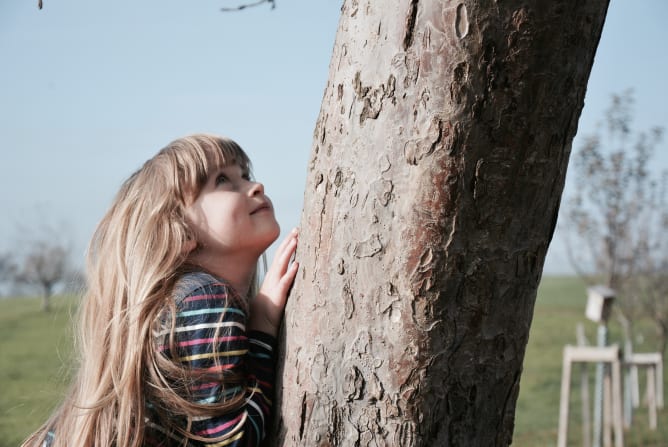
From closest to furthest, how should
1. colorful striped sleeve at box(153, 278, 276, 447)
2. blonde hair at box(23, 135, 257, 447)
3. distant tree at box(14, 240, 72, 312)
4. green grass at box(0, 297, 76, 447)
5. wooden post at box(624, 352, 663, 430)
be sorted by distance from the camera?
colorful striped sleeve at box(153, 278, 276, 447), blonde hair at box(23, 135, 257, 447), green grass at box(0, 297, 76, 447), wooden post at box(624, 352, 663, 430), distant tree at box(14, 240, 72, 312)

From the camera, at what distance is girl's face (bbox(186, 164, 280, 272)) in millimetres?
1699

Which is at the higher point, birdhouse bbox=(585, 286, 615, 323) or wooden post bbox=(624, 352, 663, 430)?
birdhouse bbox=(585, 286, 615, 323)

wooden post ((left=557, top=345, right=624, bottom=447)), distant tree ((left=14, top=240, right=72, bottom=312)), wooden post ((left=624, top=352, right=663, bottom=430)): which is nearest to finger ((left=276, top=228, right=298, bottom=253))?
wooden post ((left=557, top=345, right=624, bottom=447))

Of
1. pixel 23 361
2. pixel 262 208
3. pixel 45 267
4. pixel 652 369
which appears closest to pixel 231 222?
pixel 262 208

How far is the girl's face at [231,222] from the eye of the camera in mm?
1699

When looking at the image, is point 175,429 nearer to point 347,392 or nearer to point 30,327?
point 347,392

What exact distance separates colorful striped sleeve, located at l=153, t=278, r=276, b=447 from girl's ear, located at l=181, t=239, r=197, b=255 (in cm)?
19

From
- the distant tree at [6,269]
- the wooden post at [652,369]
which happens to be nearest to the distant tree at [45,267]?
the distant tree at [6,269]

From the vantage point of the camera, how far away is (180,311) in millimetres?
1513

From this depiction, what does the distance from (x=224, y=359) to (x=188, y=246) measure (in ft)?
1.29

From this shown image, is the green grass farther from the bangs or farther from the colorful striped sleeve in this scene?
the colorful striped sleeve

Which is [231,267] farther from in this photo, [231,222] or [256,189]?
[256,189]

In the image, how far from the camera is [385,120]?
1134 mm

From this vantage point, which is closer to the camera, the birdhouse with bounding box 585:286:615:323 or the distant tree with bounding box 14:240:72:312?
the birdhouse with bounding box 585:286:615:323
